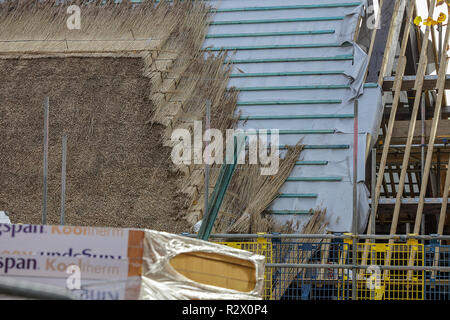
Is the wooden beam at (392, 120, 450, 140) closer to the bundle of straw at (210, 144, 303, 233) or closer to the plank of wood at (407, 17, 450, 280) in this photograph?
the plank of wood at (407, 17, 450, 280)

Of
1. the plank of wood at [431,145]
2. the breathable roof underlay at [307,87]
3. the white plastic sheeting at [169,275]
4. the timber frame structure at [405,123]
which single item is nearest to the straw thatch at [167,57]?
the breathable roof underlay at [307,87]

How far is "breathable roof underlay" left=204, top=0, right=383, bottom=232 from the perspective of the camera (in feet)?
34.7

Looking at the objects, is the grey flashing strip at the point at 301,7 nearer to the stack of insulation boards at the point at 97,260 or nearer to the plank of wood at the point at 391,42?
the plank of wood at the point at 391,42

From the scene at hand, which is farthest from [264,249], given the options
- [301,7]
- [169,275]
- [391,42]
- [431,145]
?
[301,7]

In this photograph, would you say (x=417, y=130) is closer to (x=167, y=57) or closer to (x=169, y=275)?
(x=167, y=57)

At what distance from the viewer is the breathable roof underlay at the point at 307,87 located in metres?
10.6

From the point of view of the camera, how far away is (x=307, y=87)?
38.1 ft

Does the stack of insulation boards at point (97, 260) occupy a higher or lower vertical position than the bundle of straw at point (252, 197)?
lower

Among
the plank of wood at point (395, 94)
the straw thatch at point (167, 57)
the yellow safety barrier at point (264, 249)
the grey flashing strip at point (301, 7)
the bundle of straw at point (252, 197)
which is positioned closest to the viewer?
the yellow safety barrier at point (264, 249)

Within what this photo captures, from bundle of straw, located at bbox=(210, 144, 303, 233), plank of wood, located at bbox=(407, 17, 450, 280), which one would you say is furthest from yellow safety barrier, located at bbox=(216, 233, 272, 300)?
plank of wood, located at bbox=(407, 17, 450, 280)

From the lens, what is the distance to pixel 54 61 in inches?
479
